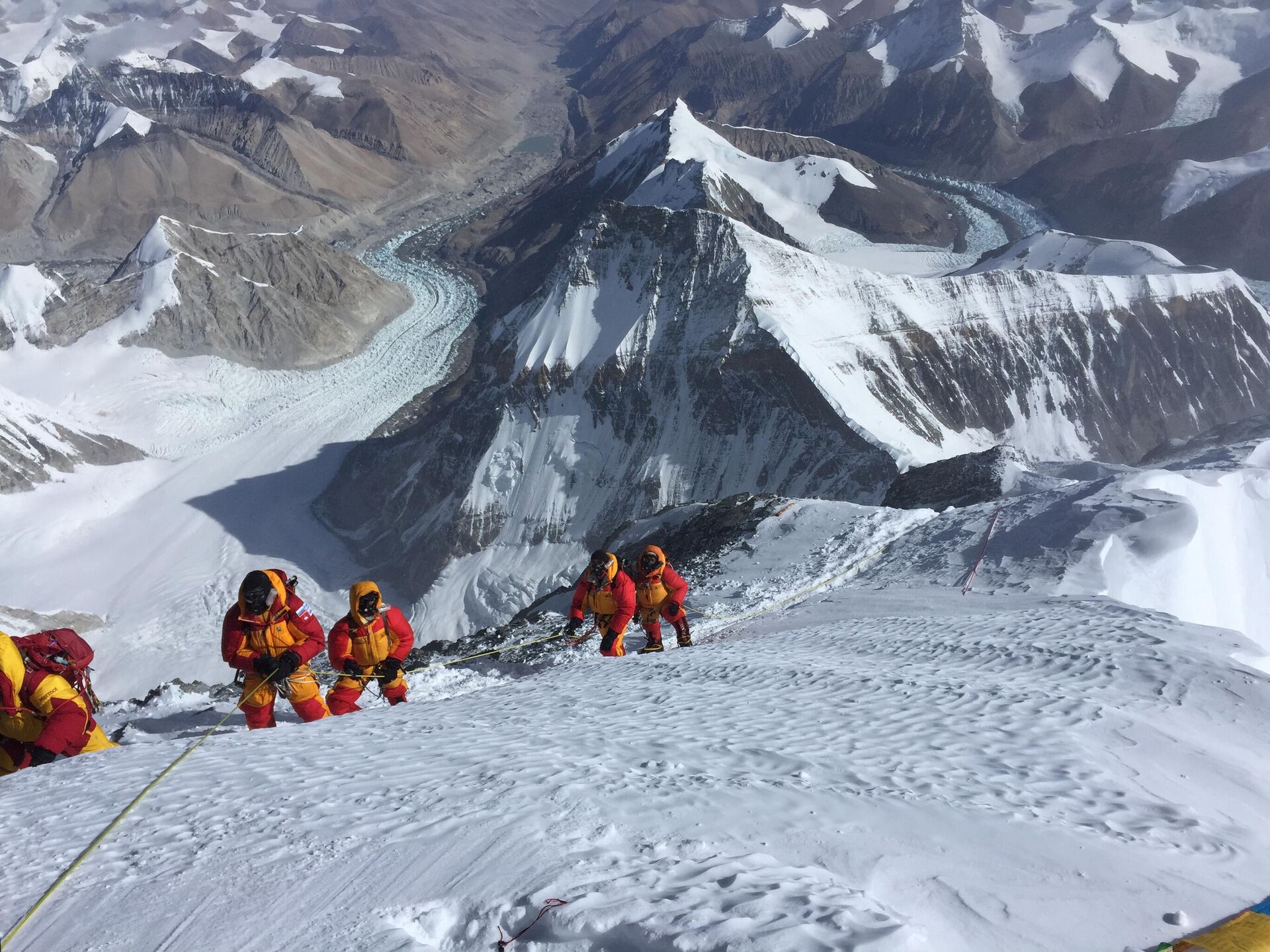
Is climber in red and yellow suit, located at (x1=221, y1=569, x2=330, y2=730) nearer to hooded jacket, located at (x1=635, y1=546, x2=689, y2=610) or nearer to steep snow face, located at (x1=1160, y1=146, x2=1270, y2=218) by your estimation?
hooded jacket, located at (x1=635, y1=546, x2=689, y2=610)

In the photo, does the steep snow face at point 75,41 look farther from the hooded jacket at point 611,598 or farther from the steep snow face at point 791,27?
the hooded jacket at point 611,598

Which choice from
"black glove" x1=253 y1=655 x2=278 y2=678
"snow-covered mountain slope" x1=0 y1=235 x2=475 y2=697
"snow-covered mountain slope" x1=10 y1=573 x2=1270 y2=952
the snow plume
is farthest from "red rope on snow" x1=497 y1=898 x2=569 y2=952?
"snow-covered mountain slope" x1=0 y1=235 x2=475 y2=697

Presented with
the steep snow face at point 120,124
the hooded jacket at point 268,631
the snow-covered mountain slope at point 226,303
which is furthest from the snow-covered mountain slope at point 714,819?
the steep snow face at point 120,124

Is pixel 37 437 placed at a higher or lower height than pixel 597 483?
higher

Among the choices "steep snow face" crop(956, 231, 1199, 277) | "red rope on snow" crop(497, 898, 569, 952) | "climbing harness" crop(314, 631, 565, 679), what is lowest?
"climbing harness" crop(314, 631, 565, 679)

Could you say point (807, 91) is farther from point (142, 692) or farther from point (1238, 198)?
point (142, 692)

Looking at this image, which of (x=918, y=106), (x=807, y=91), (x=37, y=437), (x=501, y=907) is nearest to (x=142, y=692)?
(x=37, y=437)
